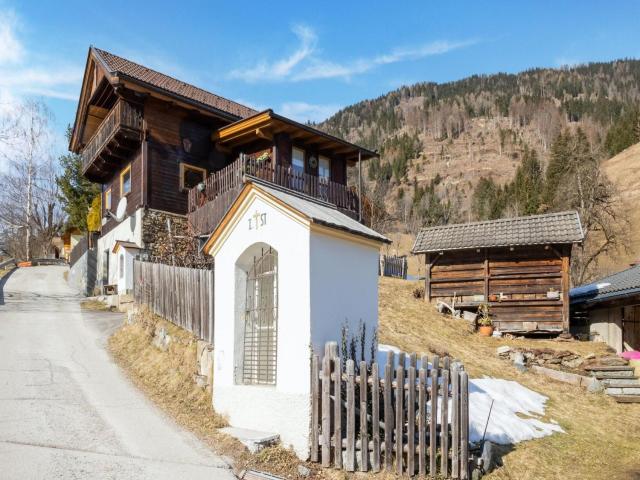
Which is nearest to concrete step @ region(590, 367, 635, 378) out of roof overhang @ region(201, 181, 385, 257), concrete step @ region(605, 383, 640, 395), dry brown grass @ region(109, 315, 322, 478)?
concrete step @ region(605, 383, 640, 395)

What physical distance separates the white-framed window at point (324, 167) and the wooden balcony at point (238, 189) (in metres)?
2.08

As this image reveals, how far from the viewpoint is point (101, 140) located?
874 inches

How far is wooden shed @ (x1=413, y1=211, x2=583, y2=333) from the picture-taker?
17.8m

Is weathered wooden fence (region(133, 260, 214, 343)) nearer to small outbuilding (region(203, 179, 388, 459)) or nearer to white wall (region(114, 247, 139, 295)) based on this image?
small outbuilding (region(203, 179, 388, 459))

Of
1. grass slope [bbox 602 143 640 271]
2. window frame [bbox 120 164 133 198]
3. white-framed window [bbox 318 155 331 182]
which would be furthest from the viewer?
grass slope [bbox 602 143 640 271]

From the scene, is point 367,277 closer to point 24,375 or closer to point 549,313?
point 24,375

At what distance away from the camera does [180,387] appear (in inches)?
373

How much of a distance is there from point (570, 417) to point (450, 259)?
1030cm

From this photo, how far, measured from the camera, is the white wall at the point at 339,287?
711 cm

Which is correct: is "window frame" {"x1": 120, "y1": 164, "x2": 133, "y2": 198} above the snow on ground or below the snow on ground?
above

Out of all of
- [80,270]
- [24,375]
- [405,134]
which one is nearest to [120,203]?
[80,270]

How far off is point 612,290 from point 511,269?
333 cm

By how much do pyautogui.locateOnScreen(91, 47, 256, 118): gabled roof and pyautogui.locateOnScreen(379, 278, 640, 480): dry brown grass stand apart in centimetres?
1181

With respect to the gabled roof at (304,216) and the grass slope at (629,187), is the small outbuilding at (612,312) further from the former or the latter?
the grass slope at (629,187)
